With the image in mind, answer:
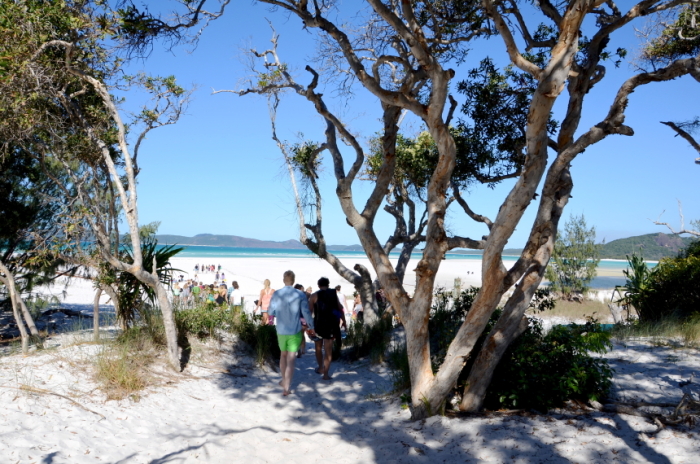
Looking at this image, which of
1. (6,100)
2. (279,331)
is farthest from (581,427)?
(6,100)

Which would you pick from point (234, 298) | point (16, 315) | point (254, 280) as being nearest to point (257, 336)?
point (16, 315)

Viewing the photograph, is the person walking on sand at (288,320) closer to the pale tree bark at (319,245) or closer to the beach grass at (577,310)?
the pale tree bark at (319,245)

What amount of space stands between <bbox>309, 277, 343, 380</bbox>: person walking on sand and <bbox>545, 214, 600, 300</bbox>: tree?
58.0 ft

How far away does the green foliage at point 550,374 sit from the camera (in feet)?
16.4

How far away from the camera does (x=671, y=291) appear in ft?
34.4

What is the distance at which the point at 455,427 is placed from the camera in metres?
4.78

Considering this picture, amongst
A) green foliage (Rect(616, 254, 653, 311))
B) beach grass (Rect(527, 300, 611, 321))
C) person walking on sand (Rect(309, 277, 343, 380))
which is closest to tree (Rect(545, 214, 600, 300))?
beach grass (Rect(527, 300, 611, 321))

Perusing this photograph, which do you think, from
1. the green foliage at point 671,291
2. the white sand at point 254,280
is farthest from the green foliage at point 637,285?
the white sand at point 254,280

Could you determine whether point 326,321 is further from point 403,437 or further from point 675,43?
point 675,43

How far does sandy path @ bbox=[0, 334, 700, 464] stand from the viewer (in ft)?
13.6

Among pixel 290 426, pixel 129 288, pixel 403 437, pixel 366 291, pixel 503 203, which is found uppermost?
pixel 503 203

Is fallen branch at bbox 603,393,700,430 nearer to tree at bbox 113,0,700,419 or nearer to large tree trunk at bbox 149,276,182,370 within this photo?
tree at bbox 113,0,700,419

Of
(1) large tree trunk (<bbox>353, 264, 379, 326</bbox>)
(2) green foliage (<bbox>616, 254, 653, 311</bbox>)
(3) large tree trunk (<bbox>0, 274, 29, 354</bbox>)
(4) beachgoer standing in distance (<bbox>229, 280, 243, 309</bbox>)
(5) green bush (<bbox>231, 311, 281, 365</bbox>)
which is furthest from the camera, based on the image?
(2) green foliage (<bbox>616, 254, 653, 311</bbox>)

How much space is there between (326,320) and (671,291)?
7.77 m
